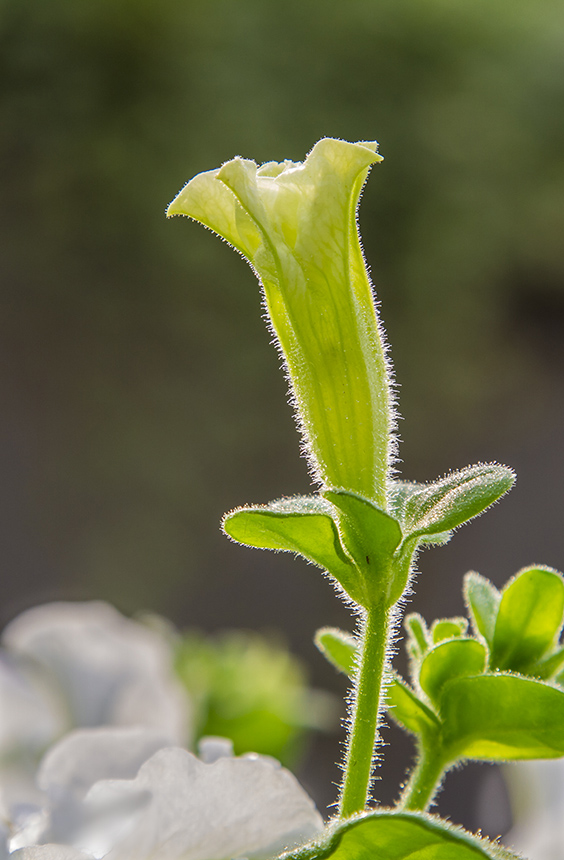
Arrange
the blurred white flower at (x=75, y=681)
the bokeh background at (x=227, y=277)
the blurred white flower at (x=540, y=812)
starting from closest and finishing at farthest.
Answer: the blurred white flower at (x=540, y=812) < the blurred white flower at (x=75, y=681) < the bokeh background at (x=227, y=277)

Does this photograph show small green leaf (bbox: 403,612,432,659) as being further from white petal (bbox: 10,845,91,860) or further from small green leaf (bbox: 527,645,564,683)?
white petal (bbox: 10,845,91,860)

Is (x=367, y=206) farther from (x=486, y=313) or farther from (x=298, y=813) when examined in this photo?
(x=298, y=813)

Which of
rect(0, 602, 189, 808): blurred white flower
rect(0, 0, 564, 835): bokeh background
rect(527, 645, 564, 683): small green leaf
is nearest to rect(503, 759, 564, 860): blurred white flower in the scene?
rect(527, 645, 564, 683): small green leaf

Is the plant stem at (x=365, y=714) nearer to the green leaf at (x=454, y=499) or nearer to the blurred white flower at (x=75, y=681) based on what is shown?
the green leaf at (x=454, y=499)

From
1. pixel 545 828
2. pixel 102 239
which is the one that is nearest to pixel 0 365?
pixel 102 239

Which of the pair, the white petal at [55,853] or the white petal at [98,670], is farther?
the white petal at [98,670]

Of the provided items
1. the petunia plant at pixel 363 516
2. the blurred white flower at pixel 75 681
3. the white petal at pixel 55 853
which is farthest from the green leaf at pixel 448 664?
the blurred white flower at pixel 75 681
